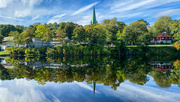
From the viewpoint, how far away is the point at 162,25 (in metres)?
73.2

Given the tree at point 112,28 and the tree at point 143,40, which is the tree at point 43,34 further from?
the tree at point 143,40

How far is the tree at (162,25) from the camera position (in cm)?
7219

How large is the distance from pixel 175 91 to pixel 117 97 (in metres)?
5.11

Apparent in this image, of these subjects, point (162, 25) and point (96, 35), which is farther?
point (162, 25)

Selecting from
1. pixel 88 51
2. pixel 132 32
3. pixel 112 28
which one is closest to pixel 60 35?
pixel 88 51

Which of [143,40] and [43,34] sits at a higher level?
[43,34]

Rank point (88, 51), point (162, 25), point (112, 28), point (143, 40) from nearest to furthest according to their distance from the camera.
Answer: point (143, 40) → point (88, 51) → point (112, 28) → point (162, 25)

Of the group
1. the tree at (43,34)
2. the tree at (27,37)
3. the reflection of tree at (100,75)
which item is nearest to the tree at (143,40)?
the reflection of tree at (100,75)

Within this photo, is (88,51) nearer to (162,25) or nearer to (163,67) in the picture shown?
(163,67)

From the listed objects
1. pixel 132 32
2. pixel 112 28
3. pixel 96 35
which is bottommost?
pixel 96 35

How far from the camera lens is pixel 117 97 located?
9492 mm

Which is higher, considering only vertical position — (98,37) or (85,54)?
(98,37)

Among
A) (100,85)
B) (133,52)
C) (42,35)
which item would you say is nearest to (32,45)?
(42,35)

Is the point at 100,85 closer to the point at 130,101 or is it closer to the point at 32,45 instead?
the point at 130,101
